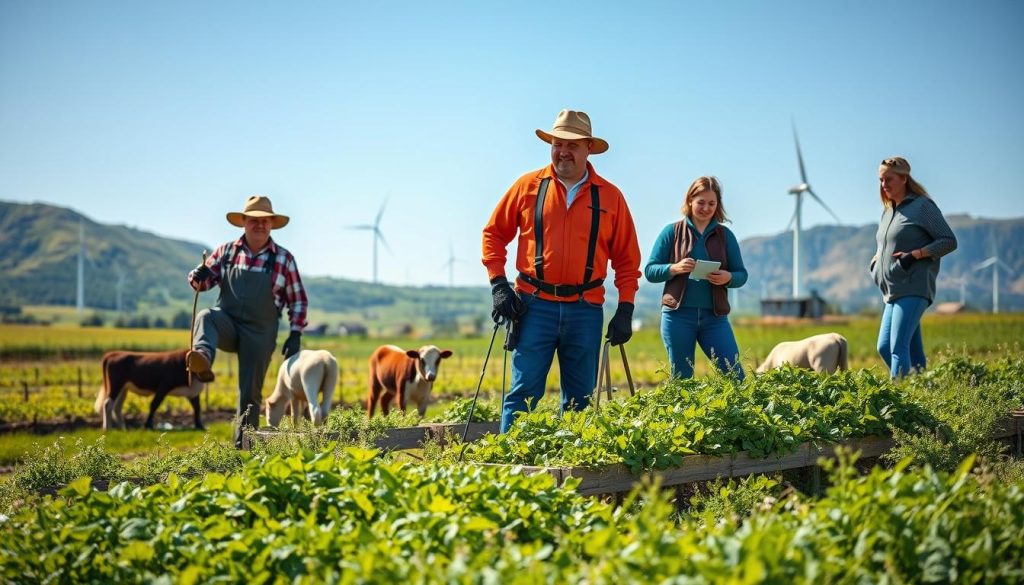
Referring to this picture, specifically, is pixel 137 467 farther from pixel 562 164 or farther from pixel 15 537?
pixel 562 164

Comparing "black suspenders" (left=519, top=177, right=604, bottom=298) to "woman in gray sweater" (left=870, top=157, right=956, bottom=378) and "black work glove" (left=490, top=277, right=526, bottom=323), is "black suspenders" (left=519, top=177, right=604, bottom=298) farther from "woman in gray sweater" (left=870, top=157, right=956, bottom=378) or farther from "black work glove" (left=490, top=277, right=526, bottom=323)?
"woman in gray sweater" (left=870, top=157, right=956, bottom=378)

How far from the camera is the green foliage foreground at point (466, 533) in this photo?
3.70 meters

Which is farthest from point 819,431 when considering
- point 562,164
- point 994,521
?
point 994,521

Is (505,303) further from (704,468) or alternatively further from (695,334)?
(695,334)

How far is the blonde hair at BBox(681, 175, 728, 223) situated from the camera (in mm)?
10047

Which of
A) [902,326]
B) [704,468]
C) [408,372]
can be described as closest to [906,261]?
[902,326]

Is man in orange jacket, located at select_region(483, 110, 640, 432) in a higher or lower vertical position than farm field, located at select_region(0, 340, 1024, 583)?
higher

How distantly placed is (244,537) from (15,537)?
1.04 m

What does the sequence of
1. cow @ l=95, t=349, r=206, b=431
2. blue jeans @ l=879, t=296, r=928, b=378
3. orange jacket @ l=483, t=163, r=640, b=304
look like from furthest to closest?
cow @ l=95, t=349, r=206, b=431
blue jeans @ l=879, t=296, r=928, b=378
orange jacket @ l=483, t=163, r=640, b=304

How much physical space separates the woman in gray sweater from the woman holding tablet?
170cm

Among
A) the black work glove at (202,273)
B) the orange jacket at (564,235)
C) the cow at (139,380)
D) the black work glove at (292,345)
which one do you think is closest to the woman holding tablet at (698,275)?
the orange jacket at (564,235)

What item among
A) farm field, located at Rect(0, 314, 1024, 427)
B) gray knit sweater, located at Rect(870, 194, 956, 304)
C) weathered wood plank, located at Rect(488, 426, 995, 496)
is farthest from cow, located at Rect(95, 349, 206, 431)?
weathered wood plank, located at Rect(488, 426, 995, 496)

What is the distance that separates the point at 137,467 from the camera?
757 cm

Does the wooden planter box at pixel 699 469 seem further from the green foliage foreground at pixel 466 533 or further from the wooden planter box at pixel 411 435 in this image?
the wooden planter box at pixel 411 435
